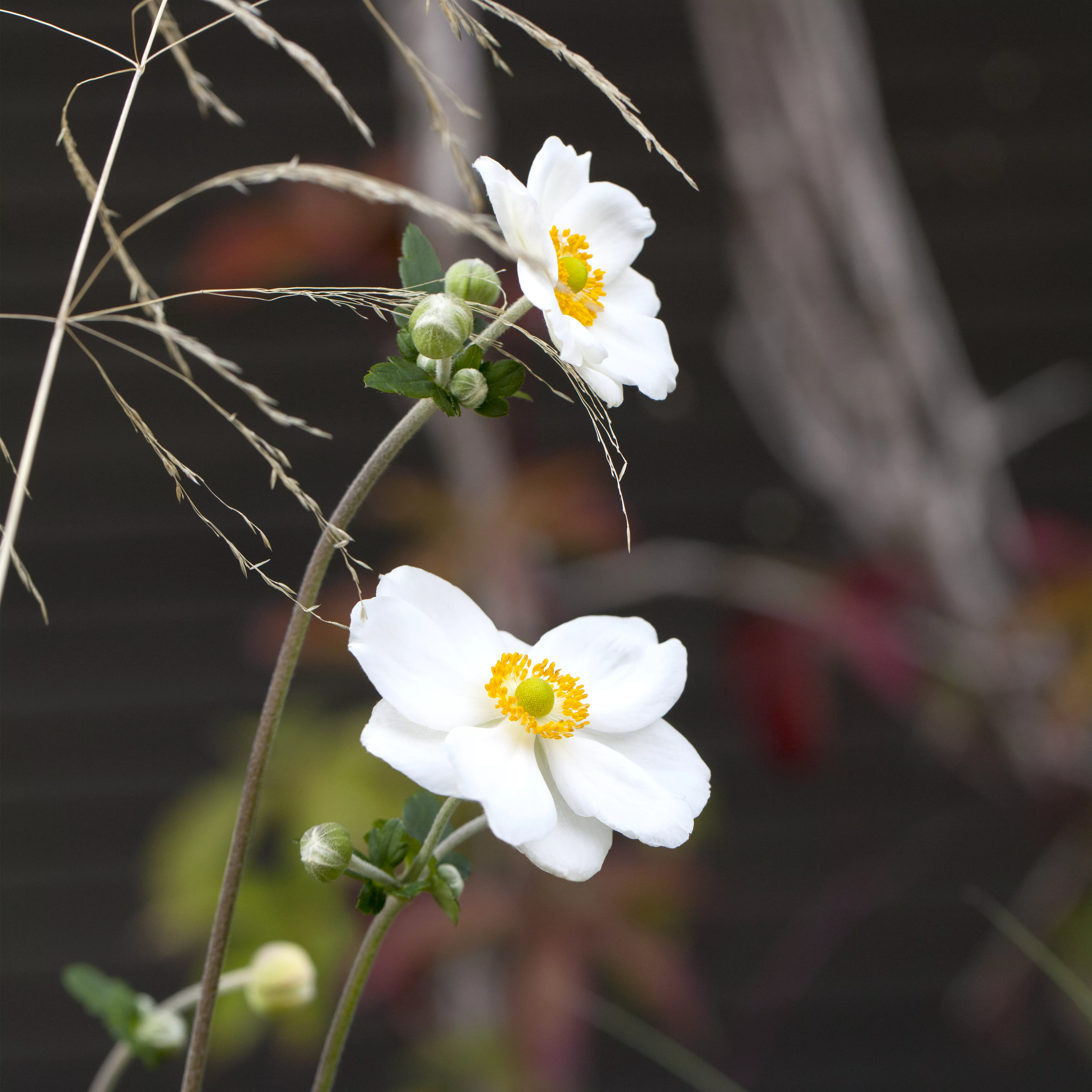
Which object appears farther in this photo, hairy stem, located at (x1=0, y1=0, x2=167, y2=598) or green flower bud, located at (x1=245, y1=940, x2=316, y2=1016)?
green flower bud, located at (x1=245, y1=940, x2=316, y2=1016)

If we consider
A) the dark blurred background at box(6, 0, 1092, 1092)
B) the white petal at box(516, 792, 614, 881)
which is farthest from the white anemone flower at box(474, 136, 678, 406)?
the dark blurred background at box(6, 0, 1092, 1092)

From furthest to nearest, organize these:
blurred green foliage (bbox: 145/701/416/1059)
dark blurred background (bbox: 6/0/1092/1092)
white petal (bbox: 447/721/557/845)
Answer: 1. dark blurred background (bbox: 6/0/1092/1092)
2. blurred green foliage (bbox: 145/701/416/1059)
3. white petal (bbox: 447/721/557/845)

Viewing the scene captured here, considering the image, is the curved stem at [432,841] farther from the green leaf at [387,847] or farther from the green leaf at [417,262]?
the green leaf at [417,262]

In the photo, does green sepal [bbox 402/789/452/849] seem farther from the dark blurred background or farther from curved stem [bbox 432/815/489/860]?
the dark blurred background

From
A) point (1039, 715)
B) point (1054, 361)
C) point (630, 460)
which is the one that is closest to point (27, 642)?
point (630, 460)

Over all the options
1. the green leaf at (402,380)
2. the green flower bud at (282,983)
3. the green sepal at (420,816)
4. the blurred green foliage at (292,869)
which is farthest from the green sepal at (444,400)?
the blurred green foliage at (292,869)

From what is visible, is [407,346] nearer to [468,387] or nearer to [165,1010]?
[468,387]

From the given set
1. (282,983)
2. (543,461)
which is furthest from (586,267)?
(543,461)
